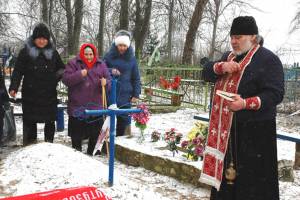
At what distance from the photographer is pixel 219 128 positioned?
325cm

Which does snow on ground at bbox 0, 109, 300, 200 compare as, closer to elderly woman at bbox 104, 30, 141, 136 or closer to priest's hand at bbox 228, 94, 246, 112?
elderly woman at bbox 104, 30, 141, 136

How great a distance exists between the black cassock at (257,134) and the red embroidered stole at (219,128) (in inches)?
1.6

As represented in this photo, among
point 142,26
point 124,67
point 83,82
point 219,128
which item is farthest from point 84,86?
point 142,26

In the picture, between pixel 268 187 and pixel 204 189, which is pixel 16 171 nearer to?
pixel 204 189

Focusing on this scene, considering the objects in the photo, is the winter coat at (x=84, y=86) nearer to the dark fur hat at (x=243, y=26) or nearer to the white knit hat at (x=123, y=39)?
the white knit hat at (x=123, y=39)

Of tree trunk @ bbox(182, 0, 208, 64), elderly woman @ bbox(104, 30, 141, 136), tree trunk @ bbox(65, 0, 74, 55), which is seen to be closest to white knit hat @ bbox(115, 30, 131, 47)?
elderly woman @ bbox(104, 30, 141, 136)

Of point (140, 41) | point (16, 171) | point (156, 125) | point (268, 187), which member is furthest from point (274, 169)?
point (140, 41)

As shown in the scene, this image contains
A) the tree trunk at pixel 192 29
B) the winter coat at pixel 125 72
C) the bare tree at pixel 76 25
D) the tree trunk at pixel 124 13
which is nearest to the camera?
the winter coat at pixel 125 72

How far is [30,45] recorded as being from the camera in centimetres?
550

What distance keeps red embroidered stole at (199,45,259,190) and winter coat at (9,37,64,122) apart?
2853mm

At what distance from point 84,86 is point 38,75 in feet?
1.99

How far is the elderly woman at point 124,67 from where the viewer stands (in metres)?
6.05

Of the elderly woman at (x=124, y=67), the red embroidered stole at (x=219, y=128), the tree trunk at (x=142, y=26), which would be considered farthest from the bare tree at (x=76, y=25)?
the red embroidered stole at (x=219, y=128)

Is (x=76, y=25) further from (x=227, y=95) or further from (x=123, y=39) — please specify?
(x=227, y=95)
